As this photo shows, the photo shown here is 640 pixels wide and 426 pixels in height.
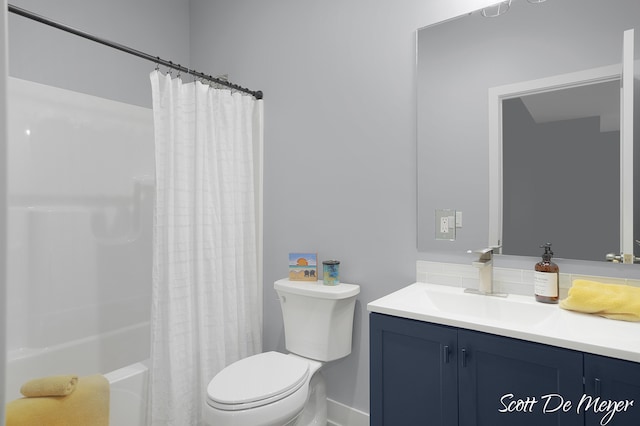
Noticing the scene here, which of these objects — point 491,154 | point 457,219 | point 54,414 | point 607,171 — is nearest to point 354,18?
point 491,154

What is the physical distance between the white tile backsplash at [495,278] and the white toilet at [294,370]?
0.39 metres

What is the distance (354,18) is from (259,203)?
1236 millimetres

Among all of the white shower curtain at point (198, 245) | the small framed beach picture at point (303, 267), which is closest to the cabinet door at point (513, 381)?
the small framed beach picture at point (303, 267)

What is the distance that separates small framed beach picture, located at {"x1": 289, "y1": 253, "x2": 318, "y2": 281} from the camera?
2.18 m

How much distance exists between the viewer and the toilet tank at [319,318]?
1943mm

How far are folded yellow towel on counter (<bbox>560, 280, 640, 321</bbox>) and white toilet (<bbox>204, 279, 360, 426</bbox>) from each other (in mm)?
974

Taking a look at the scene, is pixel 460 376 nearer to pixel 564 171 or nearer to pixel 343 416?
pixel 564 171

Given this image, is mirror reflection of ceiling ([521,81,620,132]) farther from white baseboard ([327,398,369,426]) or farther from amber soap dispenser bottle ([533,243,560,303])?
white baseboard ([327,398,369,426])

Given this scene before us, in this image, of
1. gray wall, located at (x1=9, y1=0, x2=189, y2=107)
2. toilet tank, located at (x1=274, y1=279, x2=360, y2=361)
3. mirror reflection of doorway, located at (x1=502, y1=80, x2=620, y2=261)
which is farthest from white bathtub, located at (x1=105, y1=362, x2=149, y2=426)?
mirror reflection of doorway, located at (x1=502, y1=80, x2=620, y2=261)

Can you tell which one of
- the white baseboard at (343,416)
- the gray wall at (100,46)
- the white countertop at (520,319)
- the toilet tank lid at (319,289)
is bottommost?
the white baseboard at (343,416)

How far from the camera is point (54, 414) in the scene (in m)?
1.39

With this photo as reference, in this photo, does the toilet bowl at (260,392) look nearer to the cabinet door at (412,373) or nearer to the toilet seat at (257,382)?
the toilet seat at (257,382)

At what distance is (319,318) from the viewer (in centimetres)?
196

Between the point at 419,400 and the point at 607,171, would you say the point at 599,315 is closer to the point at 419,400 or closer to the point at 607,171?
the point at 607,171
